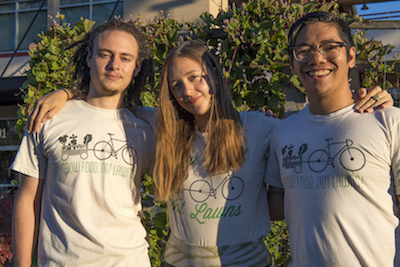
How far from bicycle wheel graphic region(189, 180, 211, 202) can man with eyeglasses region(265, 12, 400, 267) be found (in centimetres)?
38

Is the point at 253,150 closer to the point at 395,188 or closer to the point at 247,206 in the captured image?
the point at 247,206

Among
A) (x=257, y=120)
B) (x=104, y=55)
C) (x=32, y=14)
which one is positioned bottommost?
(x=257, y=120)

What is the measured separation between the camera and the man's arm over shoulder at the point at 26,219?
1955 millimetres

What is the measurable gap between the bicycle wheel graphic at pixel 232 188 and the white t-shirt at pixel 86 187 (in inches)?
19.3

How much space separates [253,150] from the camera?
2.07 meters

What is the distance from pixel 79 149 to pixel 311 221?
46.2 inches

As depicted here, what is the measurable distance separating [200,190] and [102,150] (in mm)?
544

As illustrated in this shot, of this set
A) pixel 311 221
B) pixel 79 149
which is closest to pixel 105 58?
pixel 79 149

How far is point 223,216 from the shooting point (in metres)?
1.98

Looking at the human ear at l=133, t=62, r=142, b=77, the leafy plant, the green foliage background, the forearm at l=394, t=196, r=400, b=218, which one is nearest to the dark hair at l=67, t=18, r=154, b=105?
the human ear at l=133, t=62, r=142, b=77

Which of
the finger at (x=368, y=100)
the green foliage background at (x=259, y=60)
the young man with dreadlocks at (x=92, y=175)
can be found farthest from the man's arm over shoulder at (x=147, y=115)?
the finger at (x=368, y=100)

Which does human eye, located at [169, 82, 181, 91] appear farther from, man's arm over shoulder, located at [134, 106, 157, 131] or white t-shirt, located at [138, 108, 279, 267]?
white t-shirt, located at [138, 108, 279, 267]

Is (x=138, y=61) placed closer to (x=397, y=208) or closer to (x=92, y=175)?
(x=92, y=175)

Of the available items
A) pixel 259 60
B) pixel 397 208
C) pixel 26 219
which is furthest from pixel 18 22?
pixel 397 208
